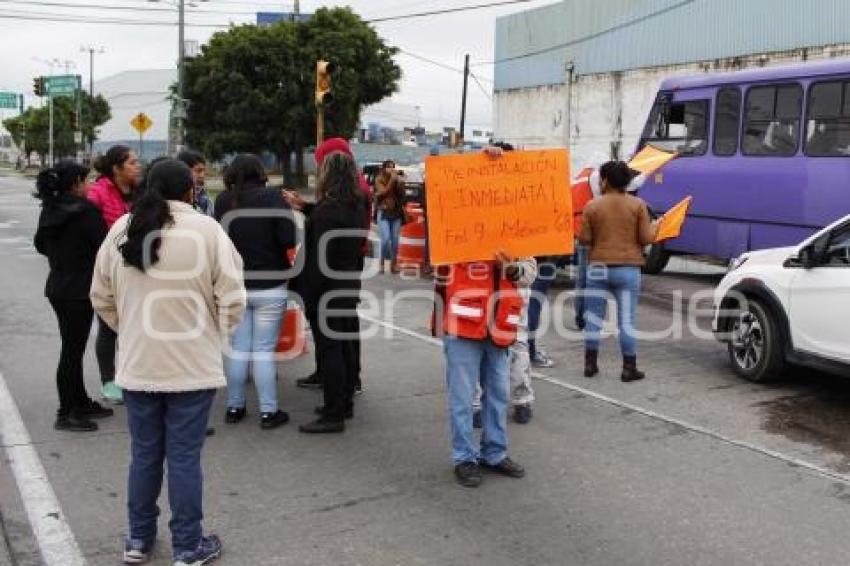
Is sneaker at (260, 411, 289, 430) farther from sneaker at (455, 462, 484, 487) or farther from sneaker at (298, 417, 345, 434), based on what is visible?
sneaker at (455, 462, 484, 487)

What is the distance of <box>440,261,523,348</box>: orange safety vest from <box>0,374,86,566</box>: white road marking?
2.13m

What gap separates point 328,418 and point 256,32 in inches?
1397

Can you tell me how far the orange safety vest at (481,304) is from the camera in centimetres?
482

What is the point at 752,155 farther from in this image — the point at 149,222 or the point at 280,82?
the point at 280,82

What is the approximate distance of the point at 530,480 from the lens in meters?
5.04

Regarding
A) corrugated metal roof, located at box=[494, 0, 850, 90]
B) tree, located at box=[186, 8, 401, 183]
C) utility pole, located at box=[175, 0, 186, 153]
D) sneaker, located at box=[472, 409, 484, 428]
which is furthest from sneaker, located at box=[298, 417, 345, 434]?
tree, located at box=[186, 8, 401, 183]

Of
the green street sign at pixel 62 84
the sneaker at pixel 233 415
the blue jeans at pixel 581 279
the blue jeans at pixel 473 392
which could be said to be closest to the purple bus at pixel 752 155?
the blue jeans at pixel 581 279

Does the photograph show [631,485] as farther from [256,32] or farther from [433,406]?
[256,32]

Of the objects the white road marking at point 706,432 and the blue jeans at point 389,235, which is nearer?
the white road marking at point 706,432

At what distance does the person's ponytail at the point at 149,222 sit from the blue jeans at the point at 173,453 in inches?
22.7

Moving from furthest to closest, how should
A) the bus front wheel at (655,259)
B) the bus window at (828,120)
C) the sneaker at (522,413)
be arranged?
the bus front wheel at (655,259)
the bus window at (828,120)
the sneaker at (522,413)

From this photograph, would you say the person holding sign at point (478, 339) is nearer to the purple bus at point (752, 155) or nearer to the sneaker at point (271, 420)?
the sneaker at point (271, 420)

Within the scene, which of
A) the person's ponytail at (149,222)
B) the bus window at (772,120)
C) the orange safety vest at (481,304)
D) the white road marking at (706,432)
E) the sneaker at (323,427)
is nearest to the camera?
the person's ponytail at (149,222)

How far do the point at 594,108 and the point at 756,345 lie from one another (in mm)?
26517
